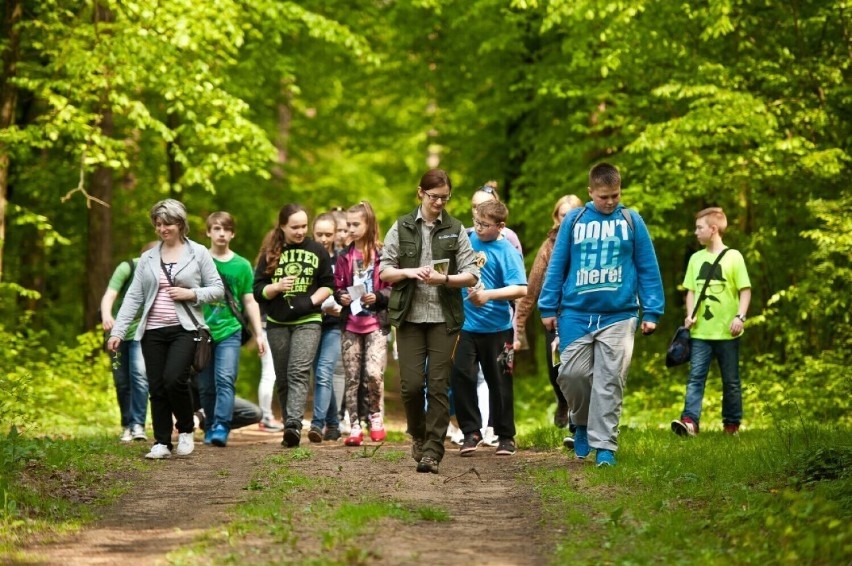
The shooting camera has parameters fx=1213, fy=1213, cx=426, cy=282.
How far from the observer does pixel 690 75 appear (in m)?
17.3

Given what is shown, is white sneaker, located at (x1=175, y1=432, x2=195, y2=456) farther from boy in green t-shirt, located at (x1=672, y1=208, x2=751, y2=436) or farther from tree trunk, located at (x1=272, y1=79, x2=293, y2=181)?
tree trunk, located at (x1=272, y1=79, x2=293, y2=181)

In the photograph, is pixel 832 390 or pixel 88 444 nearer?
pixel 88 444

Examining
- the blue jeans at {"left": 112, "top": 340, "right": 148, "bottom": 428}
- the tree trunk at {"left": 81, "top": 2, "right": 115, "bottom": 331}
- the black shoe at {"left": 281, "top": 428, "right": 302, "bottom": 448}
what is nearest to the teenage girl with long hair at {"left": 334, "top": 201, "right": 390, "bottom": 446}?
the black shoe at {"left": 281, "top": 428, "right": 302, "bottom": 448}

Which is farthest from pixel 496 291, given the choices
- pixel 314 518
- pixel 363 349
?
pixel 314 518

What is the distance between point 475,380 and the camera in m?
11.2

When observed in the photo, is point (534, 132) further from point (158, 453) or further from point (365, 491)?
point (365, 491)


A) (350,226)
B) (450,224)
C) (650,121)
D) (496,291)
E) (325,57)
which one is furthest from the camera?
(325,57)

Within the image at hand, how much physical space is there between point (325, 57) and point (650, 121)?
9611 mm

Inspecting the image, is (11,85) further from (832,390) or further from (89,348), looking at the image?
(832,390)

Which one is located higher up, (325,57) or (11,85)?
Answer: (325,57)

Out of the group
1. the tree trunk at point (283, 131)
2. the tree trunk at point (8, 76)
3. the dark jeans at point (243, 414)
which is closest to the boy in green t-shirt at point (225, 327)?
the dark jeans at point (243, 414)

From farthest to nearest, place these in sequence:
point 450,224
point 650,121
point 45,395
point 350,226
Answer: point 650,121 → point 45,395 → point 350,226 → point 450,224

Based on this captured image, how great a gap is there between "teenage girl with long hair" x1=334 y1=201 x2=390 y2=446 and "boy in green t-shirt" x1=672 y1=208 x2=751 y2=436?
118 inches

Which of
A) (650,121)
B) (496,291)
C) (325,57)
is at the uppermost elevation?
(325,57)
